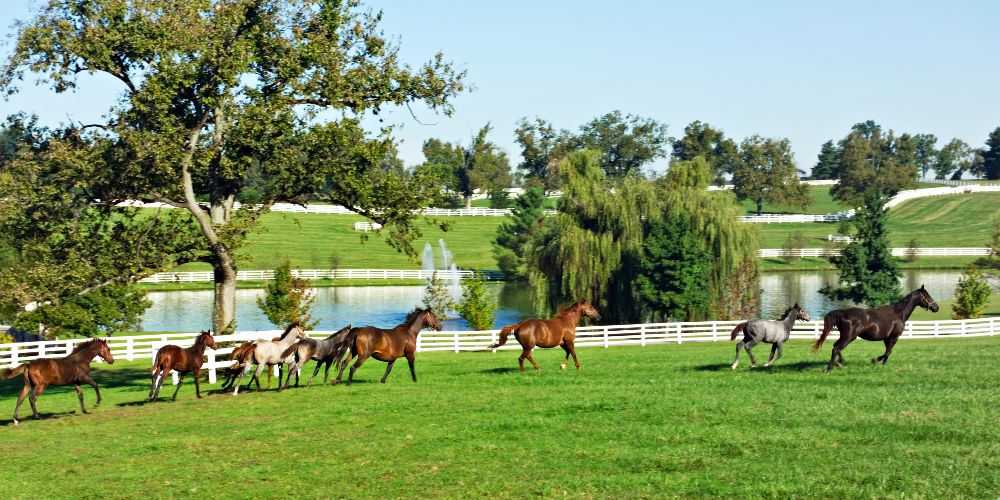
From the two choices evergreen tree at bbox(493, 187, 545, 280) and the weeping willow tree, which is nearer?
the weeping willow tree

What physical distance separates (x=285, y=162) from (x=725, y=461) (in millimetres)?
18093

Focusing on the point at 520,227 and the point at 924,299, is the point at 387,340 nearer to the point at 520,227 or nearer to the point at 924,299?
the point at 924,299

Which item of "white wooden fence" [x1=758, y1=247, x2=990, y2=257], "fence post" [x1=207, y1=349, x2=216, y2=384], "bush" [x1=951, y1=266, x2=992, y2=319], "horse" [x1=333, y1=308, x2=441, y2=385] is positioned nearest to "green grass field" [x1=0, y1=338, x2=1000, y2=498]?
"horse" [x1=333, y1=308, x2=441, y2=385]

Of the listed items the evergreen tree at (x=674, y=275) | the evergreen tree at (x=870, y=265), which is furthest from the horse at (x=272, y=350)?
the evergreen tree at (x=870, y=265)

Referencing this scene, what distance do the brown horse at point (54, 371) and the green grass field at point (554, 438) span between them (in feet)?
2.34

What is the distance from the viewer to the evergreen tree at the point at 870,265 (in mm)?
66438

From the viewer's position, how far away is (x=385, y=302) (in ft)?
272

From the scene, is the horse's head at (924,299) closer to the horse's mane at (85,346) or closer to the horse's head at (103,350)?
the horse's head at (103,350)

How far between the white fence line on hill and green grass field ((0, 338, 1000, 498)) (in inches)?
474

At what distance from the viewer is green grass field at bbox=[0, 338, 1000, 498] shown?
15.2 meters

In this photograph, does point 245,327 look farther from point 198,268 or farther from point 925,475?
point 925,475

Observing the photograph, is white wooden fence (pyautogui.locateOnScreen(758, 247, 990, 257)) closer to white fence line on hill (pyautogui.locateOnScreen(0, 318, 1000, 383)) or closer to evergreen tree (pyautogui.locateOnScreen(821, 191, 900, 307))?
evergreen tree (pyautogui.locateOnScreen(821, 191, 900, 307))

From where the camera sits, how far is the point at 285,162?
101ft

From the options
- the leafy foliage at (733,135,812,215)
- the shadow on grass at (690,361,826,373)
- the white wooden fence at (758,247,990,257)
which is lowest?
the shadow on grass at (690,361,826,373)
